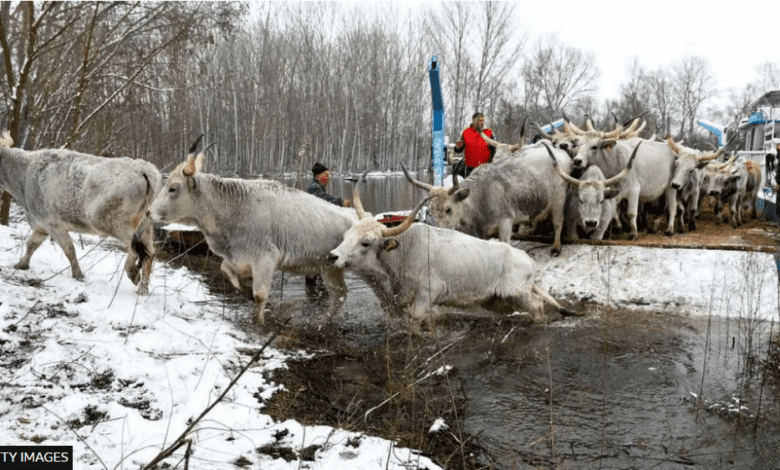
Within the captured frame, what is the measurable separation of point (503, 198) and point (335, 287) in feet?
11.3

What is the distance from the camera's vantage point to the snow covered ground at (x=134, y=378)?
3.67m

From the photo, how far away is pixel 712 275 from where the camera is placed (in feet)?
28.1

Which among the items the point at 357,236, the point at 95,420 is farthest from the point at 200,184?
the point at 95,420

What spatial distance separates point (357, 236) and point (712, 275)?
546 centimetres

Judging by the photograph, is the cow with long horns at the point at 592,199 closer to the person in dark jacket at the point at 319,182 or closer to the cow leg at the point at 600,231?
the cow leg at the point at 600,231

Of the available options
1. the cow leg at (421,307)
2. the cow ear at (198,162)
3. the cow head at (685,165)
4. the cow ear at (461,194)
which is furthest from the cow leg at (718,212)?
the cow ear at (198,162)

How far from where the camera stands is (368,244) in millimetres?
6477

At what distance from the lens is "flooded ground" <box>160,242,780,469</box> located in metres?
4.30

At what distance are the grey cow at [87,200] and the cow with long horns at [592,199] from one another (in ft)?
19.9

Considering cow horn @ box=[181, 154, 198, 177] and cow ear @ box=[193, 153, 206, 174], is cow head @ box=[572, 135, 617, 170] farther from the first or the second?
cow horn @ box=[181, 154, 198, 177]

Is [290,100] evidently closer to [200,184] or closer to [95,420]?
[200,184]

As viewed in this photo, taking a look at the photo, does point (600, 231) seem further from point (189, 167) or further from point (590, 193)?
point (189, 167)

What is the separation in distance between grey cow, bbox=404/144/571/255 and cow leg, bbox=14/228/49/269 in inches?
195

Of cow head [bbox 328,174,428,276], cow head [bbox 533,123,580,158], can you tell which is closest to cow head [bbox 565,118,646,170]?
cow head [bbox 533,123,580,158]
